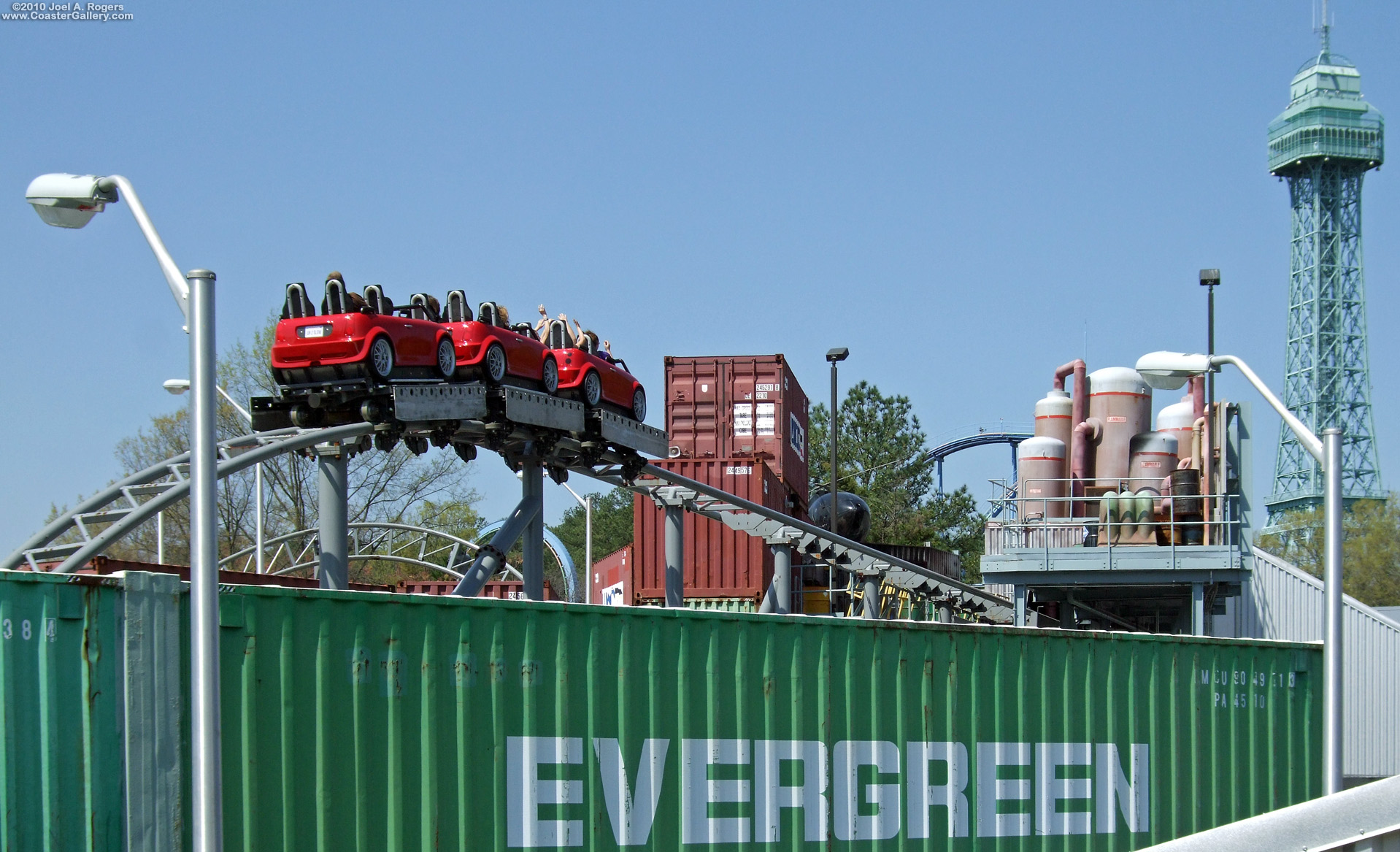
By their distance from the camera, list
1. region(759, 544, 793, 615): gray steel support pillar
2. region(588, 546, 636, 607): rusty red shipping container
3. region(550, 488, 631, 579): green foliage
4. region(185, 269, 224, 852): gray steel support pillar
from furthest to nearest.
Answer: region(550, 488, 631, 579): green foliage
region(588, 546, 636, 607): rusty red shipping container
region(759, 544, 793, 615): gray steel support pillar
region(185, 269, 224, 852): gray steel support pillar

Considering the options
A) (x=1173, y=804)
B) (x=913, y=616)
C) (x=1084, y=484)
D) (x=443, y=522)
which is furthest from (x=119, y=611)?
(x=443, y=522)

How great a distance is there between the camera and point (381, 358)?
1730cm

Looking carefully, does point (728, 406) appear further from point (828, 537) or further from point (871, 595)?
point (871, 595)

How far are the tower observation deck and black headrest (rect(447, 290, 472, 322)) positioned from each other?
317 feet

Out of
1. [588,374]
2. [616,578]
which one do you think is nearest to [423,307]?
[588,374]

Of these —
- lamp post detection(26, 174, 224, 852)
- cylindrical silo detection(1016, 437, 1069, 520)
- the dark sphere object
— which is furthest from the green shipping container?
the dark sphere object

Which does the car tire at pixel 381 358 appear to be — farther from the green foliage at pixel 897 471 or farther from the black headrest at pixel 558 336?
the green foliage at pixel 897 471

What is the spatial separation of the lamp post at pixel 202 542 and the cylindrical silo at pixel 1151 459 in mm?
20018

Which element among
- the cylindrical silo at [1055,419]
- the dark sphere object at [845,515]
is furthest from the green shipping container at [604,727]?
the dark sphere object at [845,515]

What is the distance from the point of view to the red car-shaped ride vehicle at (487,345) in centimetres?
1862

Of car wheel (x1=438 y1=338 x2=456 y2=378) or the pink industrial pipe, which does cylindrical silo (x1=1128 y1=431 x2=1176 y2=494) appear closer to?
the pink industrial pipe

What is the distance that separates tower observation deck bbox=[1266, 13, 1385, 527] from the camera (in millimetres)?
104750

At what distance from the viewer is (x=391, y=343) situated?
17.5 m

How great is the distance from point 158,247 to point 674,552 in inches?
666
